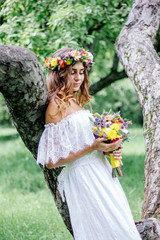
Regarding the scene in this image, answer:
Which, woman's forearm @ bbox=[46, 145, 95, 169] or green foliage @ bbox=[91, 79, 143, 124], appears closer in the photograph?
woman's forearm @ bbox=[46, 145, 95, 169]

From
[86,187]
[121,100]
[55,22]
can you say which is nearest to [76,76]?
[86,187]

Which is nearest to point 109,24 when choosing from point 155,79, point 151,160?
point 155,79

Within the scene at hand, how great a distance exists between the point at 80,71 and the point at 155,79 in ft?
3.53

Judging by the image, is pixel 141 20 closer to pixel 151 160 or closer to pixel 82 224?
pixel 151 160

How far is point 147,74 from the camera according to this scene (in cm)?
378

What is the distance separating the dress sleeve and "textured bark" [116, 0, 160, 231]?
977mm

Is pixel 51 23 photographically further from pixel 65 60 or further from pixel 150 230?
pixel 150 230

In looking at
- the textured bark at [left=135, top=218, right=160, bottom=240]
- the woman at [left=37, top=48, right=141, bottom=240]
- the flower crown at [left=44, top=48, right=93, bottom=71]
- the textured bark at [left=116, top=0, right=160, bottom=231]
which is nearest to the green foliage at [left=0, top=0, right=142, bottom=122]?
the textured bark at [left=116, top=0, right=160, bottom=231]

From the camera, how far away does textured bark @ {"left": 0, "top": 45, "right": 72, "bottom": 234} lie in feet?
7.38

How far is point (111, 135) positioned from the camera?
261cm

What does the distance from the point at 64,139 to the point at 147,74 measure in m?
1.53

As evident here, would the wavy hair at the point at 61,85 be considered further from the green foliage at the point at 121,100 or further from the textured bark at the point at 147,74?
the green foliage at the point at 121,100

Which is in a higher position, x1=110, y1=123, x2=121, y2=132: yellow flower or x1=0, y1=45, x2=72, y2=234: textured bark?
x1=0, y1=45, x2=72, y2=234: textured bark

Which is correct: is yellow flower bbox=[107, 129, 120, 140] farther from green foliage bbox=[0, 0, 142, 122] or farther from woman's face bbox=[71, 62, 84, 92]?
green foliage bbox=[0, 0, 142, 122]
